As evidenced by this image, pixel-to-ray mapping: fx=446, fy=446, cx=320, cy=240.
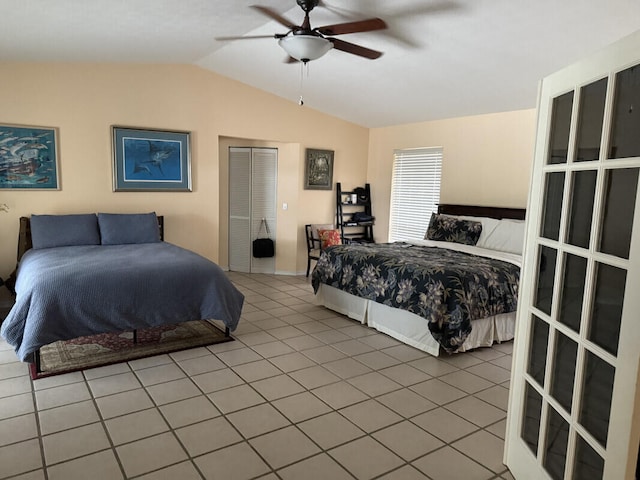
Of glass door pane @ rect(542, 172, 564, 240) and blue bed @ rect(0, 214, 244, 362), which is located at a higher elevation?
glass door pane @ rect(542, 172, 564, 240)

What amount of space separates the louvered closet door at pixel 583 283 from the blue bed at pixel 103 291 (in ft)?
8.22

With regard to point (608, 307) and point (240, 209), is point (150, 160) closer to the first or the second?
point (240, 209)

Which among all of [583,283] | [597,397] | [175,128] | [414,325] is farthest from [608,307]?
[175,128]

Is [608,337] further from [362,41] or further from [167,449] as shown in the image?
[362,41]

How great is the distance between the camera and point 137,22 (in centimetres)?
363

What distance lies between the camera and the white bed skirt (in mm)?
3777

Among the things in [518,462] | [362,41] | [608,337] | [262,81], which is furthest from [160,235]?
[608,337]

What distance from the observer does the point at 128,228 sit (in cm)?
490

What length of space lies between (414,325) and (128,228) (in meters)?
3.22

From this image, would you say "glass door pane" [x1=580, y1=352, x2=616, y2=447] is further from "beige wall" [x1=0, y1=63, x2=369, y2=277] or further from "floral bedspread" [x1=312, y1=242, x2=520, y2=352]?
"beige wall" [x1=0, y1=63, x2=369, y2=277]

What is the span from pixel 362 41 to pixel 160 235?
319 cm

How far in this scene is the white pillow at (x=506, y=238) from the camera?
15.0ft

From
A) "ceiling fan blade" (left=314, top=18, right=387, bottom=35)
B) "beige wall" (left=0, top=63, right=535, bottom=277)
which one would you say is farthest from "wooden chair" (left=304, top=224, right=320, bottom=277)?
"ceiling fan blade" (left=314, top=18, right=387, bottom=35)

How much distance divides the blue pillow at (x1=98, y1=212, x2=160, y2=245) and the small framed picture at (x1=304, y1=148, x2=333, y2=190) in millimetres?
2357
